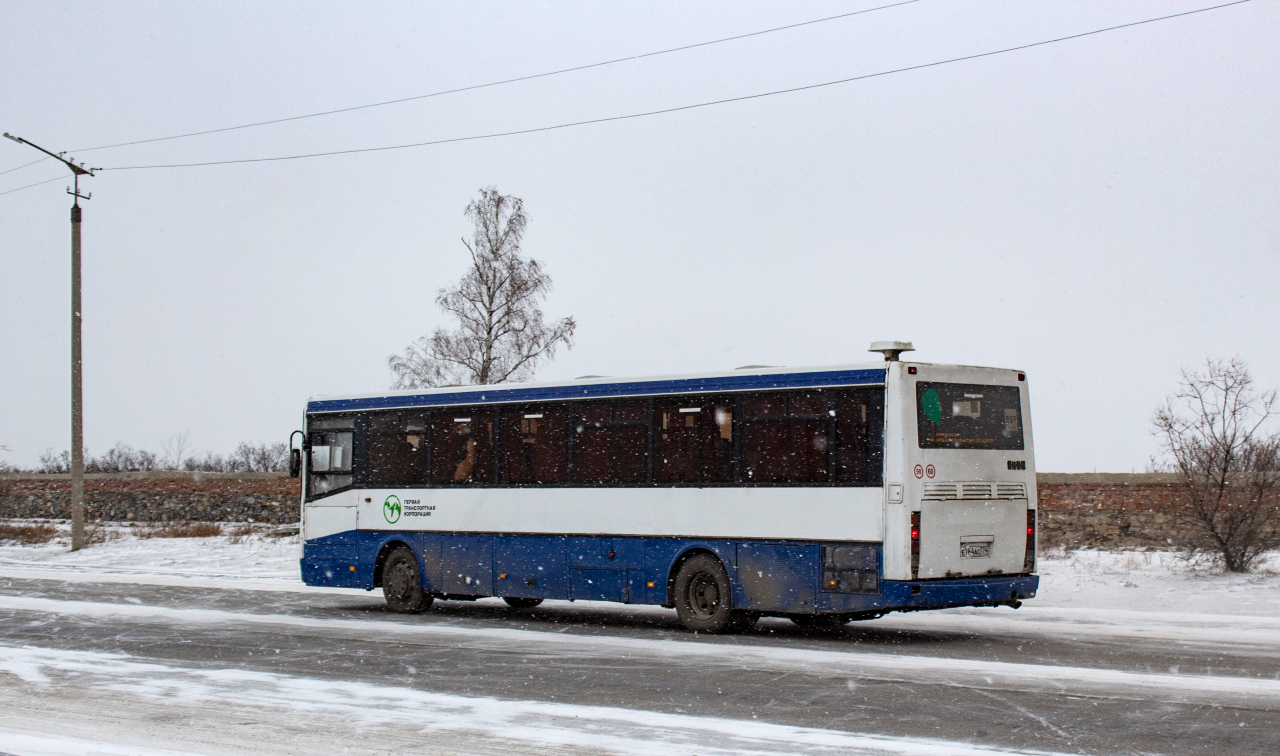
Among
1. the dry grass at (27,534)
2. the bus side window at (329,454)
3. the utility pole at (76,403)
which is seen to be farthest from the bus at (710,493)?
the dry grass at (27,534)

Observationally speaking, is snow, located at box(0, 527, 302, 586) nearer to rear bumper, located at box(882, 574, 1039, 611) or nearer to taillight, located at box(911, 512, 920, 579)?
rear bumper, located at box(882, 574, 1039, 611)

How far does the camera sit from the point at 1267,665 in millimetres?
11219

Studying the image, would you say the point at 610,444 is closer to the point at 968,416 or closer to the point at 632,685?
the point at 968,416

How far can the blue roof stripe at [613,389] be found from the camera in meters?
13.9

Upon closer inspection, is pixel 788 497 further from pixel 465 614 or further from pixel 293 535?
A: pixel 293 535

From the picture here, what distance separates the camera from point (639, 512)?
50.4ft

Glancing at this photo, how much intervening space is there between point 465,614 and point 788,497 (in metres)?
5.88

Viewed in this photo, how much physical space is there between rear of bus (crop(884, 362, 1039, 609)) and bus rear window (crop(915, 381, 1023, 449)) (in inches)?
0.4

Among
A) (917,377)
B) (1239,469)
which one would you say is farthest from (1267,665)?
(1239,469)

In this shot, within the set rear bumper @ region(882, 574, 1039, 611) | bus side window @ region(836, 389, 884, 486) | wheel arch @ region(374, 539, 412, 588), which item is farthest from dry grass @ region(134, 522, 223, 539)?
rear bumper @ region(882, 574, 1039, 611)

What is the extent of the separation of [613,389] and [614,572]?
2.23m

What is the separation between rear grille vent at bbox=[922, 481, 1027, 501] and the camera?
13383 mm

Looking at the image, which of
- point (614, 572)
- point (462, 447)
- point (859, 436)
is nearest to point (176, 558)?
point (462, 447)

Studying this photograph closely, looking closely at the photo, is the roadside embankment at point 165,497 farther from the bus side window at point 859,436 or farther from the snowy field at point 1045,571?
the bus side window at point 859,436
